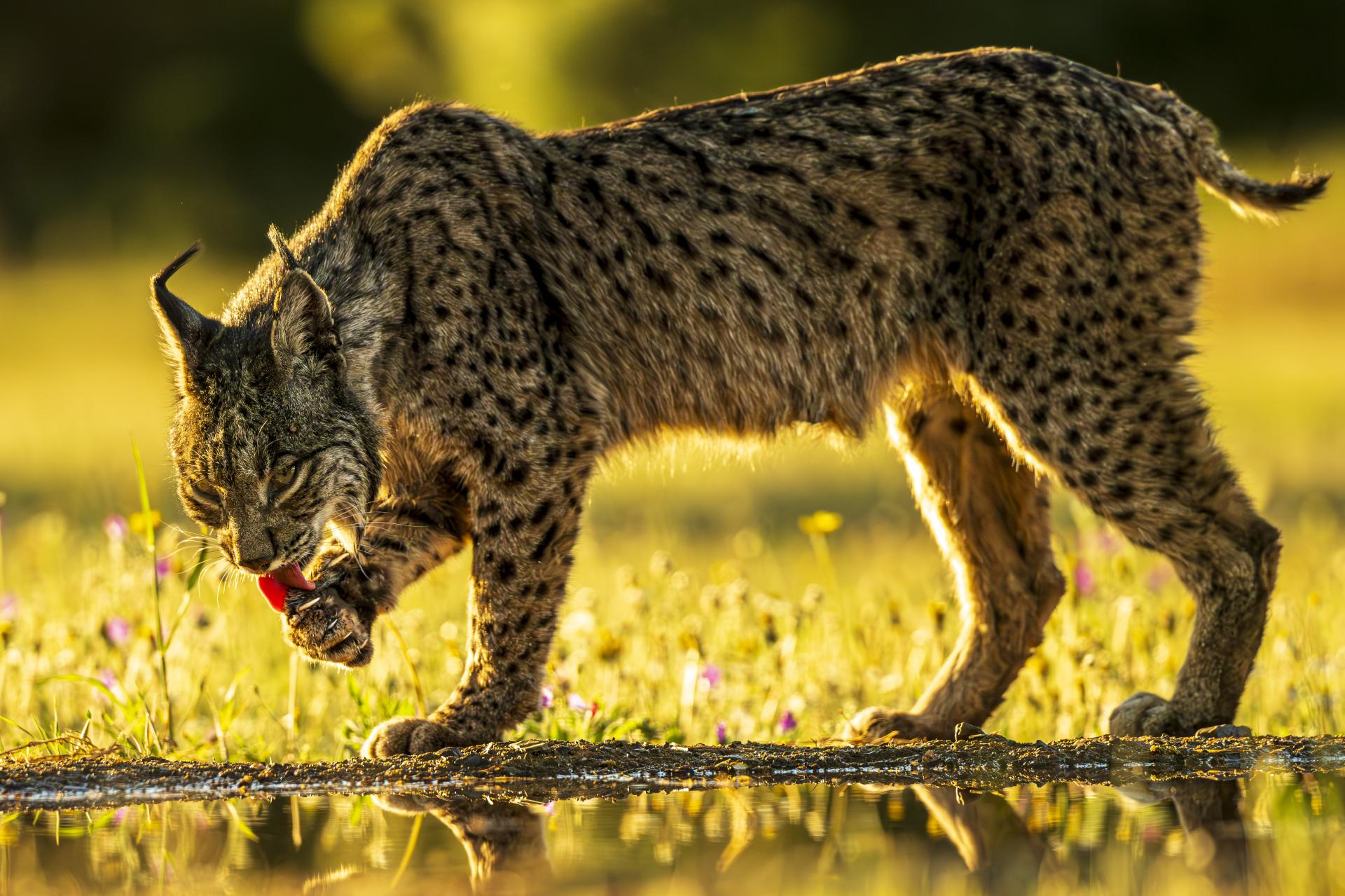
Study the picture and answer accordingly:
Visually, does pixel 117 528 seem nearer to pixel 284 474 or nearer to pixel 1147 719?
pixel 284 474

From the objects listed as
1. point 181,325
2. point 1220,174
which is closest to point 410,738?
point 181,325

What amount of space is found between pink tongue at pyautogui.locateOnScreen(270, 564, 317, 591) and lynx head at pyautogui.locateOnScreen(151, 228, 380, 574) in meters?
0.16

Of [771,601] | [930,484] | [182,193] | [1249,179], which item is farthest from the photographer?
[182,193]

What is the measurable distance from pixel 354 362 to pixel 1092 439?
89.1 inches

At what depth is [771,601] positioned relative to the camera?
7.14m

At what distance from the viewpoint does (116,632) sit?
19.9 feet

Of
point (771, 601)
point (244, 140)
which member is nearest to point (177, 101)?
point (244, 140)

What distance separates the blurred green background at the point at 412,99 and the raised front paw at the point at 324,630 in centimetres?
1037

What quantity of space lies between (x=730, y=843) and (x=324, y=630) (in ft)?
6.47

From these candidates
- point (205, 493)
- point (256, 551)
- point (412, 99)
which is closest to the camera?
point (256, 551)

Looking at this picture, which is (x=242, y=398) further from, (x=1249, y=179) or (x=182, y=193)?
(x=182, y=193)

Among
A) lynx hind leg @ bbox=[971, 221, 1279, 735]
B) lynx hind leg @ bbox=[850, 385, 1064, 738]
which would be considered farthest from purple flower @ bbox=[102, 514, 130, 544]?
lynx hind leg @ bbox=[971, 221, 1279, 735]

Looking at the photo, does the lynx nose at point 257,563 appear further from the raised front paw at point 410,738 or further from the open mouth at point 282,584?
the raised front paw at point 410,738

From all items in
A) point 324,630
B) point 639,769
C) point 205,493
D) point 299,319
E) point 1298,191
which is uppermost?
point 1298,191
